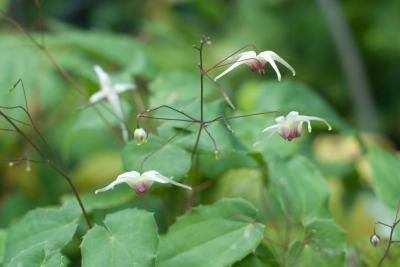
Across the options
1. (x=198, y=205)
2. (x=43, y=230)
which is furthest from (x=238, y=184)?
(x=43, y=230)

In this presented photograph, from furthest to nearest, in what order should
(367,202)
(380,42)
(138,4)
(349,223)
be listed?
(138,4)
(380,42)
(367,202)
(349,223)

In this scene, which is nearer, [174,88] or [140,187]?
[140,187]

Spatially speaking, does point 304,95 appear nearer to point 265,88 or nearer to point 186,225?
point 265,88

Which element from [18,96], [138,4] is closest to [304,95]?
[18,96]

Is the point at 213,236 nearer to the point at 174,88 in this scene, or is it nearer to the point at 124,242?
the point at 124,242

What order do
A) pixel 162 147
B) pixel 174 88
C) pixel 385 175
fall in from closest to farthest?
pixel 162 147 → pixel 385 175 → pixel 174 88

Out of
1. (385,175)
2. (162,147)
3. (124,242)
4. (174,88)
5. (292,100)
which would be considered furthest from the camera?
(292,100)

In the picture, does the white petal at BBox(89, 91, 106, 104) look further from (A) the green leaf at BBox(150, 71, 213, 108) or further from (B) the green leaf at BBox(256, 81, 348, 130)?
(B) the green leaf at BBox(256, 81, 348, 130)

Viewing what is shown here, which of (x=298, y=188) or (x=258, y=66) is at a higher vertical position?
(x=258, y=66)
